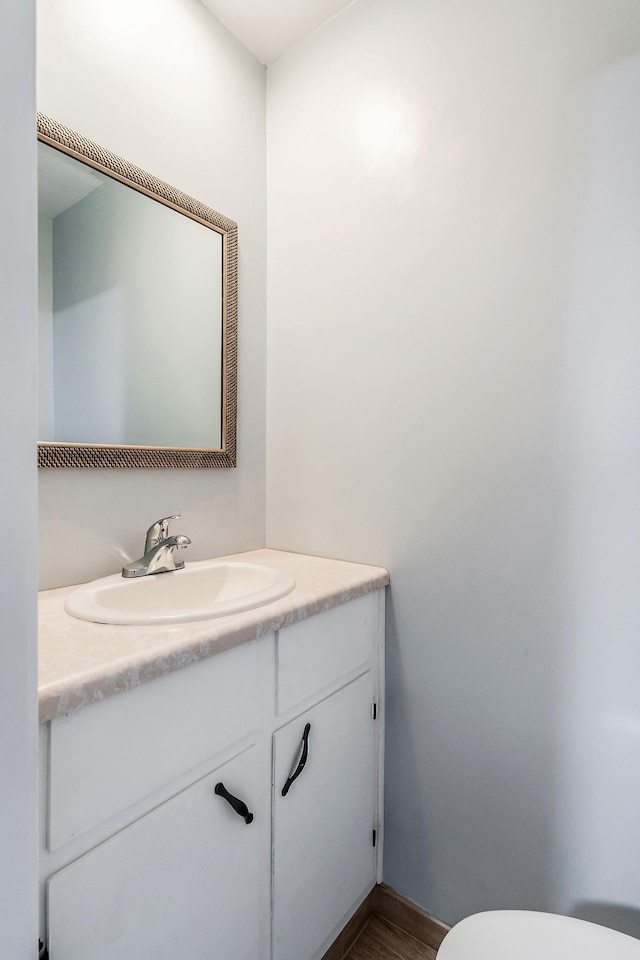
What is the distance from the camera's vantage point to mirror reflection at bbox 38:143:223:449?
3.46 feet

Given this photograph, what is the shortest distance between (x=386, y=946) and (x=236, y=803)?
74 centimetres

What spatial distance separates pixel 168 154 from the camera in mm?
1255

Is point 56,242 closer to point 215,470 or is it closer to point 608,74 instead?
point 215,470

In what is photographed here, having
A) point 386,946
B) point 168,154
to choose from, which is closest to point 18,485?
point 168,154

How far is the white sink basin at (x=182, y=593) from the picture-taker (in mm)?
833

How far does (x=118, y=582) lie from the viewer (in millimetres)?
1072

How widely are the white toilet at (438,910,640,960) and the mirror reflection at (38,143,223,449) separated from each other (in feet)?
3.91

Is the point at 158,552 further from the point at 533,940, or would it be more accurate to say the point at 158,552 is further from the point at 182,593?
the point at 533,940

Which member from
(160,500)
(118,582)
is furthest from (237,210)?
(118,582)

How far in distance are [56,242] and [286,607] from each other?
3.10 ft

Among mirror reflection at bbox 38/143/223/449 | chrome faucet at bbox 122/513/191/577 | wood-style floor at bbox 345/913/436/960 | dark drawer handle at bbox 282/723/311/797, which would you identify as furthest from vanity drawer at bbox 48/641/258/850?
→ wood-style floor at bbox 345/913/436/960

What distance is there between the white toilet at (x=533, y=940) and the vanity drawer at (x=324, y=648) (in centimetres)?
46

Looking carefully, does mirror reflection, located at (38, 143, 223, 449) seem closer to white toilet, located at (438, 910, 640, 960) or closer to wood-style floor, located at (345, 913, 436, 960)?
white toilet, located at (438, 910, 640, 960)

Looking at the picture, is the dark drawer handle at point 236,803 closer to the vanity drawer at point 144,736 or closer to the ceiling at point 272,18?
the vanity drawer at point 144,736
